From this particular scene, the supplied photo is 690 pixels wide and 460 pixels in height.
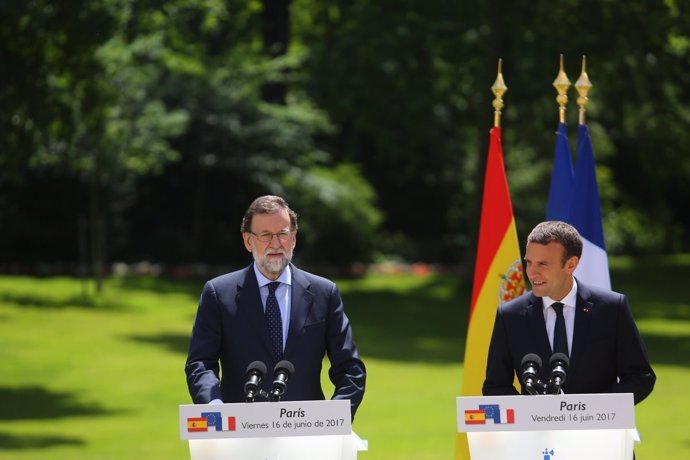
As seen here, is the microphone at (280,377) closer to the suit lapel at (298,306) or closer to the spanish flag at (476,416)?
the suit lapel at (298,306)

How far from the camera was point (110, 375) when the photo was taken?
72.8 ft

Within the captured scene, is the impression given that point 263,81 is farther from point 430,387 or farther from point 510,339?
point 510,339

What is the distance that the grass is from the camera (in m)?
16.5

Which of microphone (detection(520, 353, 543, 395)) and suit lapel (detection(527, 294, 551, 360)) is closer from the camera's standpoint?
microphone (detection(520, 353, 543, 395))

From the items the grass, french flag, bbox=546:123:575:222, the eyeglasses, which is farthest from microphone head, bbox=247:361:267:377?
the grass

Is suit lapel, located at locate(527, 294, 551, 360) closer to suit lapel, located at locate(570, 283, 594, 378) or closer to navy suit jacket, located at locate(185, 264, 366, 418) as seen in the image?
suit lapel, located at locate(570, 283, 594, 378)

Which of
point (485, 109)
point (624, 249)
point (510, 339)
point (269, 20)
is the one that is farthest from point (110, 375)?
point (624, 249)

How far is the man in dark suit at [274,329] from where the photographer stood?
648cm

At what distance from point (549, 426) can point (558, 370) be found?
0.82 feet

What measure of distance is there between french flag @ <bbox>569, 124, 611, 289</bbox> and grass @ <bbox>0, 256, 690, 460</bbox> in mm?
5329

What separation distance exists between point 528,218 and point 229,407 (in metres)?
38.7

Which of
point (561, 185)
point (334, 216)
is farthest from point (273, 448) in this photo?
point (334, 216)

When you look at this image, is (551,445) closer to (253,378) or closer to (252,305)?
(253,378)

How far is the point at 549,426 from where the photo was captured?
581cm
